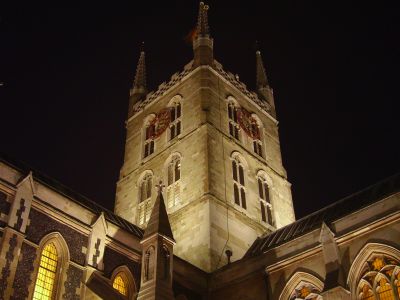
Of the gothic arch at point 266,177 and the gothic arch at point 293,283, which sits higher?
the gothic arch at point 266,177

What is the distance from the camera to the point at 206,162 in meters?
32.8

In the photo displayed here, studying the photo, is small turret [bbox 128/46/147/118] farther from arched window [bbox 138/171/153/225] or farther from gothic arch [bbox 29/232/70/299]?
gothic arch [bbox 29/232/70/299]

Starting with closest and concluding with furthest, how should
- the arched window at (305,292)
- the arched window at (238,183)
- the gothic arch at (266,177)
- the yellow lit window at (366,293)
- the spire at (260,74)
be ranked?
the yellow lit window at (366,293) → the arched window at (305,292) → the arched window at (238,183) → the gothic arch at (266,177) → the spire at (260,74)

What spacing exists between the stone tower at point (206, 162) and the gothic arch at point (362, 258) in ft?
28.8

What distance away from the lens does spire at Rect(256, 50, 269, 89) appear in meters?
45.4

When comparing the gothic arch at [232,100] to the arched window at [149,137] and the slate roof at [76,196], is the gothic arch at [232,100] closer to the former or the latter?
the arched window at [149,137]

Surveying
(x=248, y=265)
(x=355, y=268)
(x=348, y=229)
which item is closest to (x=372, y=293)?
(x=355, y=268)

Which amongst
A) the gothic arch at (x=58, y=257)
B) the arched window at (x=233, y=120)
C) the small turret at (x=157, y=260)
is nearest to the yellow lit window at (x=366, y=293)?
the small turret at (x=157, y=260)

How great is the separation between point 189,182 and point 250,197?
4055 millimetres

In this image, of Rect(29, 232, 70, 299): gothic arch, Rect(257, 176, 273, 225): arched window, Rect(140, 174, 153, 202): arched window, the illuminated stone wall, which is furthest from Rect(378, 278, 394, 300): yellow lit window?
Rect(140, 174, 153, 202): arched window

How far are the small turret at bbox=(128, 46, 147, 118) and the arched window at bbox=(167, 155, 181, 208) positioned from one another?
8.99 metres

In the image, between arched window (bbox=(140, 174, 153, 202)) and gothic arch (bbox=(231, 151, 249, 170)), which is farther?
arched window (bbox=(140, 174, 153, 202))

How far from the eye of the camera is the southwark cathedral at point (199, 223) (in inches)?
824

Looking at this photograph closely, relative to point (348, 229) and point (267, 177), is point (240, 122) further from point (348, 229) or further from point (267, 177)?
point (348, 229)
